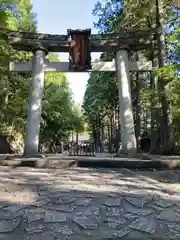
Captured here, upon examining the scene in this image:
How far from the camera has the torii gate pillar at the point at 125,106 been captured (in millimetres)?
9938

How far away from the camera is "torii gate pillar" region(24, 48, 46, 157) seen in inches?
387

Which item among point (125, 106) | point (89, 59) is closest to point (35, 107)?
point (89, 59)

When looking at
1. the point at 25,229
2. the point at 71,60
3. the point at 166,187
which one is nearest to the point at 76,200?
the point at 25,229

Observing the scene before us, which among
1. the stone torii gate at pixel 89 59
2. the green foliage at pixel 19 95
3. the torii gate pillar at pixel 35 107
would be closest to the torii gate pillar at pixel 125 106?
the stone torii gate at pixel 89 59

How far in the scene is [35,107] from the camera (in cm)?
1013

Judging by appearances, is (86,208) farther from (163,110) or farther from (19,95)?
(19,95)

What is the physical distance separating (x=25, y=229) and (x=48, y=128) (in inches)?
816

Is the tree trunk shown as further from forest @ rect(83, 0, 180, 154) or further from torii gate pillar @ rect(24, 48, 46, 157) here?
torii gate pillar @ rect(24, 48, 46, 157)

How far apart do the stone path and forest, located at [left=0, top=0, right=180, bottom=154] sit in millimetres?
4652

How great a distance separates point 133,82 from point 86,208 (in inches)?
586

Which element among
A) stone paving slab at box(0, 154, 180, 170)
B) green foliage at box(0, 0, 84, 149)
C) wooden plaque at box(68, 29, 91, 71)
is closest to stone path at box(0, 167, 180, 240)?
stone paving slab at box(0, 154, 180, 170)

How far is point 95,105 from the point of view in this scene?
2666 cm

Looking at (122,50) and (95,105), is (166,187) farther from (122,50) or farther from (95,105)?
(95,105)

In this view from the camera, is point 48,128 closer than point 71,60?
No
